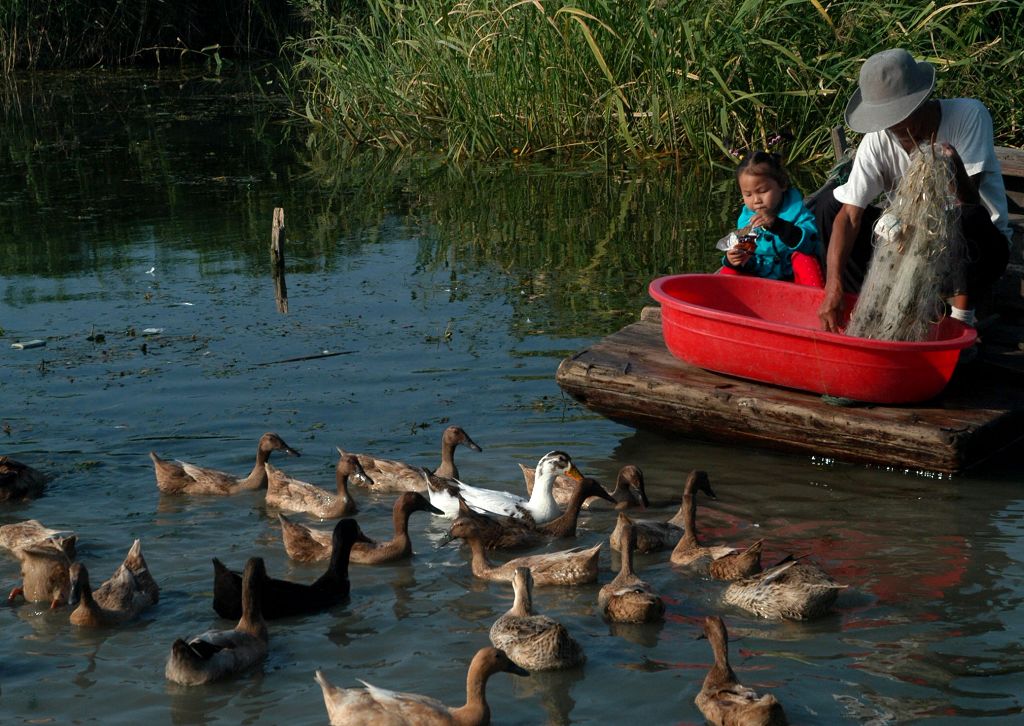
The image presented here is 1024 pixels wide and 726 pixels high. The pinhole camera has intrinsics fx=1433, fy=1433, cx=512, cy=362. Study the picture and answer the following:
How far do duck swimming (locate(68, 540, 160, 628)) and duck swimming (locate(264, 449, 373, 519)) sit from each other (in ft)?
4.36

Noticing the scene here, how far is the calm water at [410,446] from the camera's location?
5.64 meters

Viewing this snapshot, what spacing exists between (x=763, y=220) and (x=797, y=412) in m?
1.61

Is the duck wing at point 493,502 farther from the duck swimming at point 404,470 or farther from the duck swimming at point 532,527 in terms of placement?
the duck swimming at point 404,470

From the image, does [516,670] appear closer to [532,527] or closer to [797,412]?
[532,527]

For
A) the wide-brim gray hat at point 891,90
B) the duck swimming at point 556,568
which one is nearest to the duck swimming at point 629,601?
the duck swimming at point 556,568

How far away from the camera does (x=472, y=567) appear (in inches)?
270

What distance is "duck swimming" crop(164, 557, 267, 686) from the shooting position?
557cm

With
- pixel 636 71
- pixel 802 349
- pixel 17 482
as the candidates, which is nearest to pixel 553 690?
pixel 802 349

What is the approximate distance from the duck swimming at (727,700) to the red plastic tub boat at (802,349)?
2.29m

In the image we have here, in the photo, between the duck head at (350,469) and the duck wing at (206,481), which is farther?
the duck wing at (206,481)

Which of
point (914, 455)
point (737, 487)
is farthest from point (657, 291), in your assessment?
point (914, 455)

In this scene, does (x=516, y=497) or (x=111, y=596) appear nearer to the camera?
(x=111, y=596)

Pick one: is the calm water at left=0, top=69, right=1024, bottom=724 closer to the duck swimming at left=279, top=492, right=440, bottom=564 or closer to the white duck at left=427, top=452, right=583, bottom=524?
the duck swimming at left=279, top=492, right=440, bottom=564

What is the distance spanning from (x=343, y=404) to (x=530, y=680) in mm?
3697
